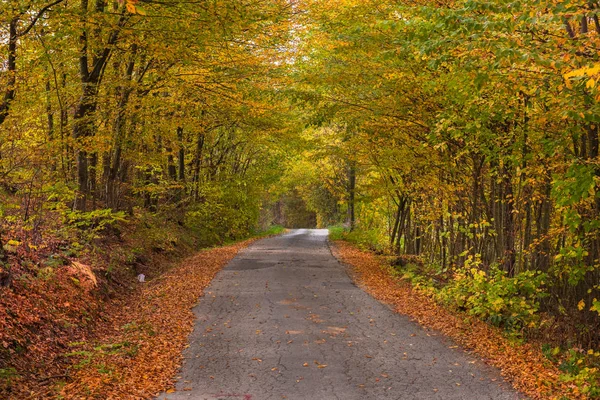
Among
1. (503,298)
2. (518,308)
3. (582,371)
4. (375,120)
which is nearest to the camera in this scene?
(582,371)

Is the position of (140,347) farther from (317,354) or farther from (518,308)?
(518,308)

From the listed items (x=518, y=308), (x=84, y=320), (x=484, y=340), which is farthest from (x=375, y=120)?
(x=84, y=320)

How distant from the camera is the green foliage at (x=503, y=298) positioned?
8719 millimetres

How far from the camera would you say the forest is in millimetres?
6512

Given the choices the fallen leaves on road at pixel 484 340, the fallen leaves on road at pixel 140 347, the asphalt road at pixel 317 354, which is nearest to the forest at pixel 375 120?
the fallen leaves on road at pixel 484 340

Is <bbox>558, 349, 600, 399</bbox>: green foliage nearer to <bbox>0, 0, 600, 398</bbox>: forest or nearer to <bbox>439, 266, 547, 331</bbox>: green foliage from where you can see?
<bbox>0, 0, 600, 398</bbox>: forest

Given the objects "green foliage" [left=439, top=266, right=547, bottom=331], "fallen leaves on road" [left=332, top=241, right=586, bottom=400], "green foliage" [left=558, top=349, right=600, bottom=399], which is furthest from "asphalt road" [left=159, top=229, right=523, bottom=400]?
"green foliage" [left=439, top=266, right=547, bottom=331]

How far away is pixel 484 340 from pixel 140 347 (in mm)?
4995

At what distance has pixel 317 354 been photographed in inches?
290

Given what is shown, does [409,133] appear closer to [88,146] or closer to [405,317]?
[405,317]

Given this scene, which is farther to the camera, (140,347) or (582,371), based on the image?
(140,347)

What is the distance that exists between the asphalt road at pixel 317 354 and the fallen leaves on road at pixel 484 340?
0.25m

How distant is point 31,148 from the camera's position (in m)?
9.27

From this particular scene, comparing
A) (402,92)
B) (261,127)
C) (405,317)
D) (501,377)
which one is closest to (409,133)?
(402,92)
